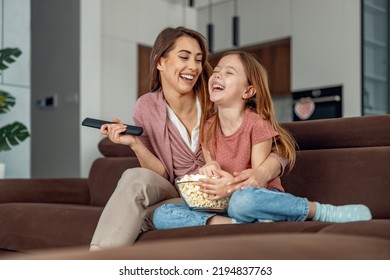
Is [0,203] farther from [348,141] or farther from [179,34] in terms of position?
[348,141]

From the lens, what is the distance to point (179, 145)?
1.44 m

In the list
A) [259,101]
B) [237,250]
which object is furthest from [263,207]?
[237,250]

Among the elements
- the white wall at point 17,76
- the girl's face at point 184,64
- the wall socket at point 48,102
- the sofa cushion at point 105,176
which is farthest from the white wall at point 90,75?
the girl's face at point 184,64

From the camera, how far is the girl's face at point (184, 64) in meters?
1.44

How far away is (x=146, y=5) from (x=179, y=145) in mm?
3135

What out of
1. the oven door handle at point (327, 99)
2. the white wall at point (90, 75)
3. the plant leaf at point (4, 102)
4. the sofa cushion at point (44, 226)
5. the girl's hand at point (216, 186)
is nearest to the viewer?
the girl's hand at point (216, 186)

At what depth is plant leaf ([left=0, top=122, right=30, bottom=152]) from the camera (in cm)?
270

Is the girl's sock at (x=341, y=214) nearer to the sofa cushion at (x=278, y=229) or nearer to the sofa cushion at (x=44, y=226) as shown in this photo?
the sofa cushion at (x=278, y=229)

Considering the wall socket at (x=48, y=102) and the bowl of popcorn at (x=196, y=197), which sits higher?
the wall socket at (x=48, y=102)

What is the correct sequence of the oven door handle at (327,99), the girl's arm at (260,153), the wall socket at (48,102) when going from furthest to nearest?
the wall socket at (48,102) < the oven door handle at (327,99) < the girl's arm at (260,153)

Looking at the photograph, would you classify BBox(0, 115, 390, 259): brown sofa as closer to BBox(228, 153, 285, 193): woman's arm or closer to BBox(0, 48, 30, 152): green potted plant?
BBox(228, 153, 285, 193): woman's arm

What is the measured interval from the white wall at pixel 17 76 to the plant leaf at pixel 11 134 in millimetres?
245

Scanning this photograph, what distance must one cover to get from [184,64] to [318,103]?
2497mm

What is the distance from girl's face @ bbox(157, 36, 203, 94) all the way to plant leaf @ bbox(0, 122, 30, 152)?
1538 millimetres
